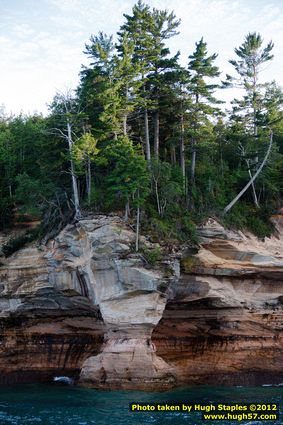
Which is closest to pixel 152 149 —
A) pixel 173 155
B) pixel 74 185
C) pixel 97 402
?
pixel 173 155

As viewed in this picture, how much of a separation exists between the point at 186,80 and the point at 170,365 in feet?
57.5

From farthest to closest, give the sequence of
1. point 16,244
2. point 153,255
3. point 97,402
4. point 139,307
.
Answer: point 16,244 → point 153,255 → point 139,307 → point 97,402

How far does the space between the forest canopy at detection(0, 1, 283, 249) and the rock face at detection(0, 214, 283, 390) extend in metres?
1.75

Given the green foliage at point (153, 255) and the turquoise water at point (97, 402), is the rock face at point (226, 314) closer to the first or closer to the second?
the green foliage at point (153, 255)

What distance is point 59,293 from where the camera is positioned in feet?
89.3

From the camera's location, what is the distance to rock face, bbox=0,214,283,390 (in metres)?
25.4

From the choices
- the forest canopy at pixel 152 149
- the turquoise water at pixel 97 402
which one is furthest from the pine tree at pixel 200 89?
the turquoise water at pixel 97 402

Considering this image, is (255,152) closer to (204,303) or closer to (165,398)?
(204,303)

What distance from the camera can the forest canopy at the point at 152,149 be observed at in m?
27.2

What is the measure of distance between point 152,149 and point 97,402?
708 inches

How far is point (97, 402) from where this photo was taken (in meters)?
22.2

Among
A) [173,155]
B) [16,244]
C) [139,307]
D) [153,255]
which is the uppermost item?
[173,155]

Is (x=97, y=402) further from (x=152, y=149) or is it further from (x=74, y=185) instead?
(x=152, y=149)

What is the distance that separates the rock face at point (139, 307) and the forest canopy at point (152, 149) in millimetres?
1751
